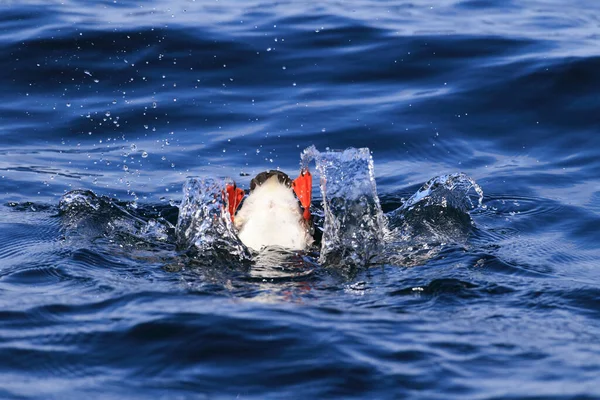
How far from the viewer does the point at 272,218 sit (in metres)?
6.27

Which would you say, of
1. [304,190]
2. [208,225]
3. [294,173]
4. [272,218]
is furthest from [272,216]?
[294,173]

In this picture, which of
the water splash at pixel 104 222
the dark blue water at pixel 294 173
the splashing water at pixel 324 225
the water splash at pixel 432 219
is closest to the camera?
the dark blue water at pixel 294 173

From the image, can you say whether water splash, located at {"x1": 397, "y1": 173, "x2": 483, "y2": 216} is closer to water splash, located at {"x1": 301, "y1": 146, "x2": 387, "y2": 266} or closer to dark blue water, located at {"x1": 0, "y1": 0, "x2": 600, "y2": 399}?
dark blue water, located at {"x1": 0, "y1": 0, "x2": 600, "y2": 399}

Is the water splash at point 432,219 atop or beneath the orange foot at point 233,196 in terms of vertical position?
beneath

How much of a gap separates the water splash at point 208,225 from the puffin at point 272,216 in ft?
0.32

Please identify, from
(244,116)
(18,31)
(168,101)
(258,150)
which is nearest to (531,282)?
(258,150)

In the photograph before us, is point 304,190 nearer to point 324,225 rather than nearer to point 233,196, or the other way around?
point 324,225

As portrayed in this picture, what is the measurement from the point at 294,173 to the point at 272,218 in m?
2.51

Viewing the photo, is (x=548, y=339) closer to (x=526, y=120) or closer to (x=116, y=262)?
(x=116, y=262)

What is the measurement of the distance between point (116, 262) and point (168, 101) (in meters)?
4.59

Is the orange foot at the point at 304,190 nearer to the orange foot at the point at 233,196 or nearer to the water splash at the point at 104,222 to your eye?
the orange foot at the point at 233,196

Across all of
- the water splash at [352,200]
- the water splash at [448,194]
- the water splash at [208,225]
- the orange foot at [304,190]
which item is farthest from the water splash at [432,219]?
the water splash at [208,225]

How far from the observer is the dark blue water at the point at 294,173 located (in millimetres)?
4457

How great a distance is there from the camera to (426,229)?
707cm
